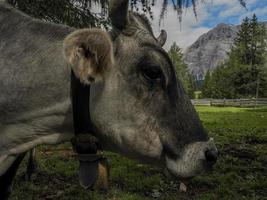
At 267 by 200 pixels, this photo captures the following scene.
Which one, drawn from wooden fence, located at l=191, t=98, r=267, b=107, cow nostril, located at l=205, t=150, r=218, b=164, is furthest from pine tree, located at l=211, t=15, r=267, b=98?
cow nostril, located at l=205, t=150, r=218, b=164

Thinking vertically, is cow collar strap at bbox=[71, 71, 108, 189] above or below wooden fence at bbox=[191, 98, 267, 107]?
above

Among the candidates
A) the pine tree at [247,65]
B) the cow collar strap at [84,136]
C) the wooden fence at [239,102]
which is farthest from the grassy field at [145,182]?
the pine tree at [247,65]

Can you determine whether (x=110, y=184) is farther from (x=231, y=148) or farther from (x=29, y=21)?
(x=231, y=148)

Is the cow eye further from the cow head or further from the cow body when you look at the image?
the cow body

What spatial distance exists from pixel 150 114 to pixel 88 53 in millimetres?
611

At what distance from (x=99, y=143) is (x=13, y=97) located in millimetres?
760

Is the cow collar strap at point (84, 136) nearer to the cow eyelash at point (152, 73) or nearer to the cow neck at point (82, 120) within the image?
the cow neck at point (82, 120)

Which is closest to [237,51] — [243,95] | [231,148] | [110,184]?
[243,95]

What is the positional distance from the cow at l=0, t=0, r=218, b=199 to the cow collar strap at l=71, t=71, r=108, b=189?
53 millimetres

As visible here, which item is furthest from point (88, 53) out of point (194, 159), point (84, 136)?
point (194, 159)

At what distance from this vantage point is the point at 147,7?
5391 mm

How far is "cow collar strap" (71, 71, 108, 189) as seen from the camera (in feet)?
8.39

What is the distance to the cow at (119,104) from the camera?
2533 mm

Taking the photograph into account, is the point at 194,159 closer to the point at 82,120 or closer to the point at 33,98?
the point at 82,120
